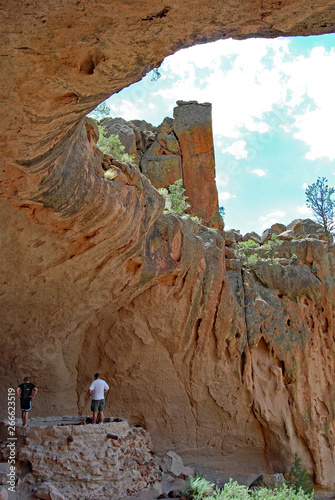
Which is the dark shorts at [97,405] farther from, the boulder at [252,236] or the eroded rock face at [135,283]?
the boulder at [252,236]

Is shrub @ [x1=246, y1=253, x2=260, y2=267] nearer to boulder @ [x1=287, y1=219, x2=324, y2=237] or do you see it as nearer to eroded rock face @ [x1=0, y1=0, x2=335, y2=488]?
eroded rock face @ [x1=0, y1=0, x2=335, y2=488]

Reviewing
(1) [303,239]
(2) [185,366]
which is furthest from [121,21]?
(1) [303,239]

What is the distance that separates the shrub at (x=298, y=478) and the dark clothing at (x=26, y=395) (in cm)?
829

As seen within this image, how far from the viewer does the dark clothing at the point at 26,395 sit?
9062 mm

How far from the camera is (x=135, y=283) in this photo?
1167 cm

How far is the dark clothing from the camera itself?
29.7ft

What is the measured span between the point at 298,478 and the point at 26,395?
8792 millimetres

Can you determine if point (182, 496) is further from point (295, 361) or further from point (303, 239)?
point (303, 239)

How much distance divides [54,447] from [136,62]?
22.6 feet

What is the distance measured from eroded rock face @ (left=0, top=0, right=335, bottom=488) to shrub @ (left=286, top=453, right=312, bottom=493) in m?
0.44

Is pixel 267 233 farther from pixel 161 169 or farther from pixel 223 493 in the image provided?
pixel 223 493

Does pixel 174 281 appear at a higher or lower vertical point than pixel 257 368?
higher

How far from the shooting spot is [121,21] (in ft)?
11.8

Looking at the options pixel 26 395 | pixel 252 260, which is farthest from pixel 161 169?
pixel 26 395
